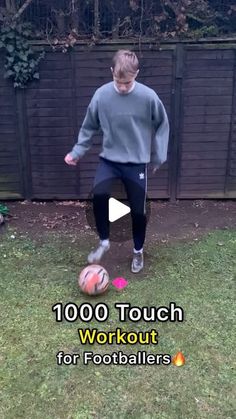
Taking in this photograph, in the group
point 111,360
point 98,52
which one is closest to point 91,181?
point 98,52

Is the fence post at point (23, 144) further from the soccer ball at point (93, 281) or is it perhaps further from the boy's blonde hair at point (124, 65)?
the soccer ball at point (93, 281)

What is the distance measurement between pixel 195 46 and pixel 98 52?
100cm

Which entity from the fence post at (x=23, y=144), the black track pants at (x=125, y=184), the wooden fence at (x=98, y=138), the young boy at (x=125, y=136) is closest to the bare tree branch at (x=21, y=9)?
the wooden fence at (x=98, y=138)

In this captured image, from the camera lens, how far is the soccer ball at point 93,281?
3.24 metres

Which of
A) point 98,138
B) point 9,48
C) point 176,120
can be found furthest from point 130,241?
point 9,48

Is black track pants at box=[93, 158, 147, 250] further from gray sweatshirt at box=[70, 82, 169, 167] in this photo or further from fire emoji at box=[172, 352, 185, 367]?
fire emoji at box=[172, 352, 185, 367]

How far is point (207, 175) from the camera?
5266 millimetres

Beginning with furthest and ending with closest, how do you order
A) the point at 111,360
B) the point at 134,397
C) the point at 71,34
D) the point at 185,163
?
1. the point at 185,163
2. the point at 71,34
3. the point at 111,360
4. the point at 134,397

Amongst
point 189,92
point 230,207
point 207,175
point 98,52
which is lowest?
point 230,207

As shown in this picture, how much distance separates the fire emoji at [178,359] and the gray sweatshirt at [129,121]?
1.41m

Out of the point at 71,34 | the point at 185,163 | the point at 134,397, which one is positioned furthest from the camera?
the point at 185,163

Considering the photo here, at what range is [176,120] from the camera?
5.03 meters

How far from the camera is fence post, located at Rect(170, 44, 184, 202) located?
4.82 m

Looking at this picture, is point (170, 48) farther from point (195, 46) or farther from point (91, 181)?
point (91, 181)
